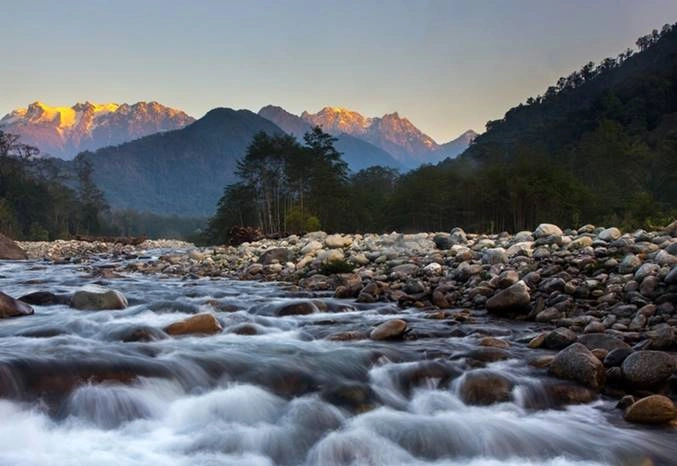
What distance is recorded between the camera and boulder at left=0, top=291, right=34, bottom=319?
9000mm

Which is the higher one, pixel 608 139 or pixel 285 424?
pixel 608 139

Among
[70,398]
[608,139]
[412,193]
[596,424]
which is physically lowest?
[596,424]

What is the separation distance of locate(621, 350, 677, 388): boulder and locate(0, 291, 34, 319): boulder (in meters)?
9.00

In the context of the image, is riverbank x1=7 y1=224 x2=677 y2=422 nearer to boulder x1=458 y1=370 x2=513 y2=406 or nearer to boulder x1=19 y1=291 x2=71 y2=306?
boulder x1=458 y1=370 x2=513 y2=406

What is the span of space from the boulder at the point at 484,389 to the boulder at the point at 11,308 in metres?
7.38

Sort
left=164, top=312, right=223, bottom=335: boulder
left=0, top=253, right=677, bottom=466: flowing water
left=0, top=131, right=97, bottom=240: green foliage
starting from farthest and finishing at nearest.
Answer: left=0, top=131, right=97, bottom=240: green foliage, left=164, top=312, right=223, bottom=335: boulder, left=0, top=253, right=677, bottom=466: flowing water

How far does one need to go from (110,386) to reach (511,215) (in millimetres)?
48002

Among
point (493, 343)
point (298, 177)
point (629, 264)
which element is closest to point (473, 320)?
point (493, 343)

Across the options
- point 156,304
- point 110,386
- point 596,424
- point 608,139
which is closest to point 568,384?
point 596,424

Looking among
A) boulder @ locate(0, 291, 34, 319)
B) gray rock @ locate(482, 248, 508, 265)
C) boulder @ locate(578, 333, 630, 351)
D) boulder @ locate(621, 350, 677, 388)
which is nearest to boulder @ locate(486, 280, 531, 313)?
boulder @ locate(578, 333, 630, 351)

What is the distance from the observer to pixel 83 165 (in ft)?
359

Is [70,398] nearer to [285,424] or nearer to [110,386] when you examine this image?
[110,386]

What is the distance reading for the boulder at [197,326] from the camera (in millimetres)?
8258

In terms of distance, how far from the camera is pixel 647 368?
5.66m
